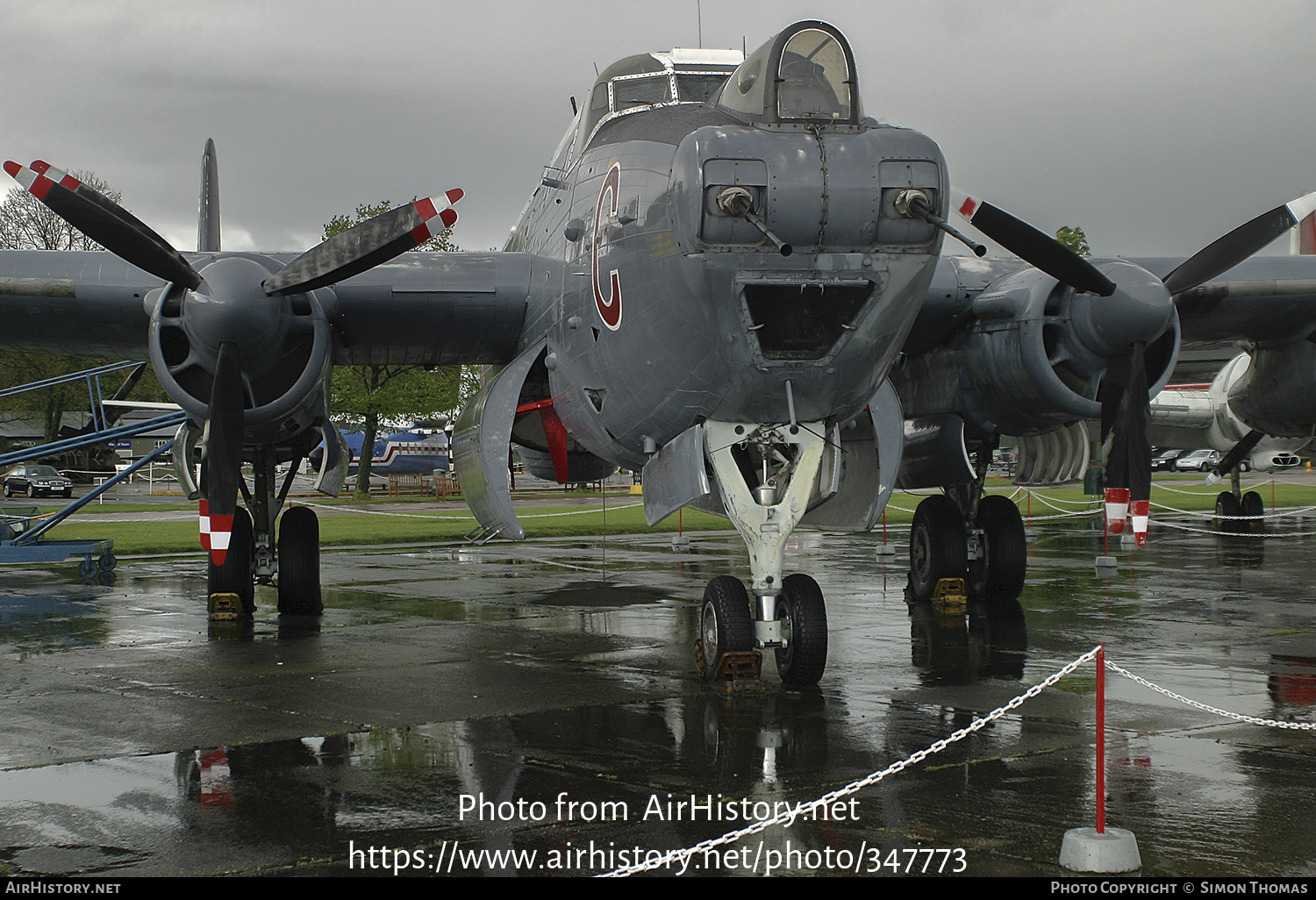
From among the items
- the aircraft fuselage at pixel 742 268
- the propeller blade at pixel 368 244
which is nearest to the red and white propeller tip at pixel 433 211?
the propeller blade at pixel 368 244

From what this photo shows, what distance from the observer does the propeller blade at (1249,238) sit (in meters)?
10.6

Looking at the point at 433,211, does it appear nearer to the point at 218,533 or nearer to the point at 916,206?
the point at 218,533

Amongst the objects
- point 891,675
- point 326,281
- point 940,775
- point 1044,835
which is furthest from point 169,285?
point 1044,835

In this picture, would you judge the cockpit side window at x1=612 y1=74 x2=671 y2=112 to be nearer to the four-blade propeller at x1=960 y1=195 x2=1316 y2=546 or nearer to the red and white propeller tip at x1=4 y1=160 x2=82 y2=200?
the four-blade propeller at x1=960 y1=195 x2=1316 y2=546

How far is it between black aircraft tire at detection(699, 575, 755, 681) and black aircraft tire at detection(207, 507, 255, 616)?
6052mm

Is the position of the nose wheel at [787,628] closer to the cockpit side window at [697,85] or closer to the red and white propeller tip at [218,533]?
the cockpit side window at [697,85]

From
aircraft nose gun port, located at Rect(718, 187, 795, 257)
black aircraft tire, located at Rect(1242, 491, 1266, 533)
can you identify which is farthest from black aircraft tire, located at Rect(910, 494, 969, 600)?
black aircraft tire, located at Rect(1242, 491, 1266, 533)

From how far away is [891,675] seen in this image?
873 centimetres

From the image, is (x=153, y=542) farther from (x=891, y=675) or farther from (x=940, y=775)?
(x=940, y=775)

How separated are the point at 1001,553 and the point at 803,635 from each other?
593cm

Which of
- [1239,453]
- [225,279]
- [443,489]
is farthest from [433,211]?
[443,489]

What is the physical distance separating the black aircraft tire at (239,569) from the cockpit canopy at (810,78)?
759 cm

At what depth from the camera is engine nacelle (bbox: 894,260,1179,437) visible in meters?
10.2

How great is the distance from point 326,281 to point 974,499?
7680mm
